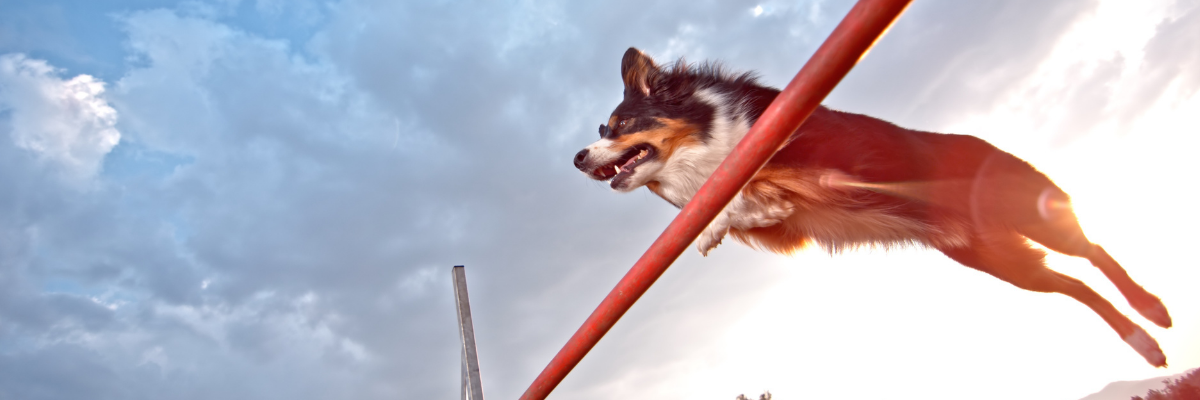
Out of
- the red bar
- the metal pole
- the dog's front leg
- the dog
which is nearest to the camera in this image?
the red bar

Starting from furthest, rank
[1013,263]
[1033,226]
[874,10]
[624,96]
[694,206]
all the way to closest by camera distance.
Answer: [624,96] → [1013,263] → [1033,226] → [694,206] → [874,10]

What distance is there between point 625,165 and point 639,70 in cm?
66

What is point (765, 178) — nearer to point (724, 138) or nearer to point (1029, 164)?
point (724, 138)

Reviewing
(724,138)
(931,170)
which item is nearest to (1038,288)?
(931,170)

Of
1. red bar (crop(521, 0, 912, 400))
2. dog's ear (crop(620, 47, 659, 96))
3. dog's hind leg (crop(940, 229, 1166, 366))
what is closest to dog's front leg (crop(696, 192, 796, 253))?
dog's hind leg (crop(940, 229, 1166, 366))

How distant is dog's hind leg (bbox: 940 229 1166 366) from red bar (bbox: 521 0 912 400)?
1.78m

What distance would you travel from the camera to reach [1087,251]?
2383 millimetres

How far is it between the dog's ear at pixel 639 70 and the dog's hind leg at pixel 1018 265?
Answer: 5.95 feet

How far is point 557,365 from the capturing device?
2277 millimetres

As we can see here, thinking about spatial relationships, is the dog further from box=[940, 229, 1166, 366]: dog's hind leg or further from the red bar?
the red bar

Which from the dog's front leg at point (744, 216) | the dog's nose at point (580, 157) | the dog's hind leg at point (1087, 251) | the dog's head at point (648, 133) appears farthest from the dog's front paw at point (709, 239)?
the dog's hind leg at point (1087, 251)

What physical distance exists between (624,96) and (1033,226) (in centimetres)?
221

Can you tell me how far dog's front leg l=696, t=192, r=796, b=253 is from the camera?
272cm

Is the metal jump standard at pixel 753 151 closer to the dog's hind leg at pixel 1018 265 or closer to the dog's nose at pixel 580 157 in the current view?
the dog's nose at pixel 580 157
